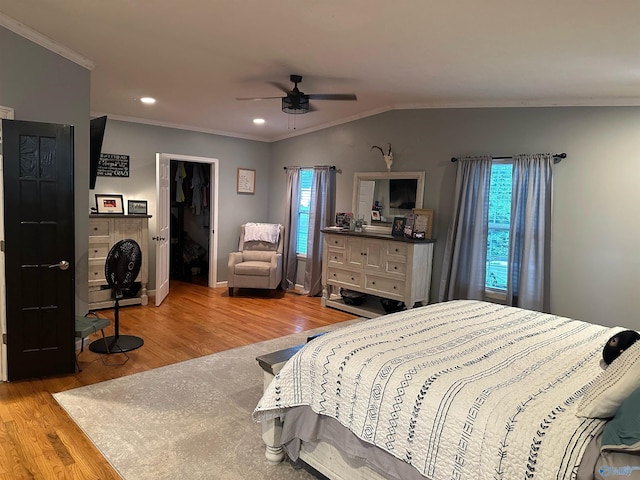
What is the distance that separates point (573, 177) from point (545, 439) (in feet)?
10.7

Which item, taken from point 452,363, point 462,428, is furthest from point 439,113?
point 462,428

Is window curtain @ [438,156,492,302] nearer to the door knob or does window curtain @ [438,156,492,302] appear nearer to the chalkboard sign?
the door knob

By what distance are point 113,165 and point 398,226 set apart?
12.2 ft

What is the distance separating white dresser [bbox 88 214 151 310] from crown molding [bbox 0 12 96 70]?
1.91 meters

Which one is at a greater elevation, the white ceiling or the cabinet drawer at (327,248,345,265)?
the white ceiling

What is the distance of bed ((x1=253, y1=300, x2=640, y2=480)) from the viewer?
1341 mm

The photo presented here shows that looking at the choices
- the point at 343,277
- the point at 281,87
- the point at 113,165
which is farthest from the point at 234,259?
the point at 281,87

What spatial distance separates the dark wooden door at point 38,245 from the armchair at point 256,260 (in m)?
2.93

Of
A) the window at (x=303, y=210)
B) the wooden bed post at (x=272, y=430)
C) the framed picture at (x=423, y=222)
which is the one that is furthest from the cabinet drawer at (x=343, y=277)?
the wooden bed post at (x=272, y=430)

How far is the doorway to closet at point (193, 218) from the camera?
6.42m

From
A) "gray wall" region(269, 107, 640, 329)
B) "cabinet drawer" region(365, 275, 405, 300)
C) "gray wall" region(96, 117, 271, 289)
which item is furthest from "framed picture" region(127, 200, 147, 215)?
"gray wall" region(269, 107, 640, 329)

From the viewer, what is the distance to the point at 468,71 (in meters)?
3.33

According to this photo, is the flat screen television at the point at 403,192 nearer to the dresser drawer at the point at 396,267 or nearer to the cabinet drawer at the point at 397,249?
the cabinet drawer at the point at 397,249

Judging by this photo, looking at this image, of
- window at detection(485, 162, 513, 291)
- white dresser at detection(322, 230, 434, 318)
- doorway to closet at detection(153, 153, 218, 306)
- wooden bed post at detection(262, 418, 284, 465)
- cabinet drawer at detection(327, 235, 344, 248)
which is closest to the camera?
wooden bed post at detection(262, 418, 284, 465)
